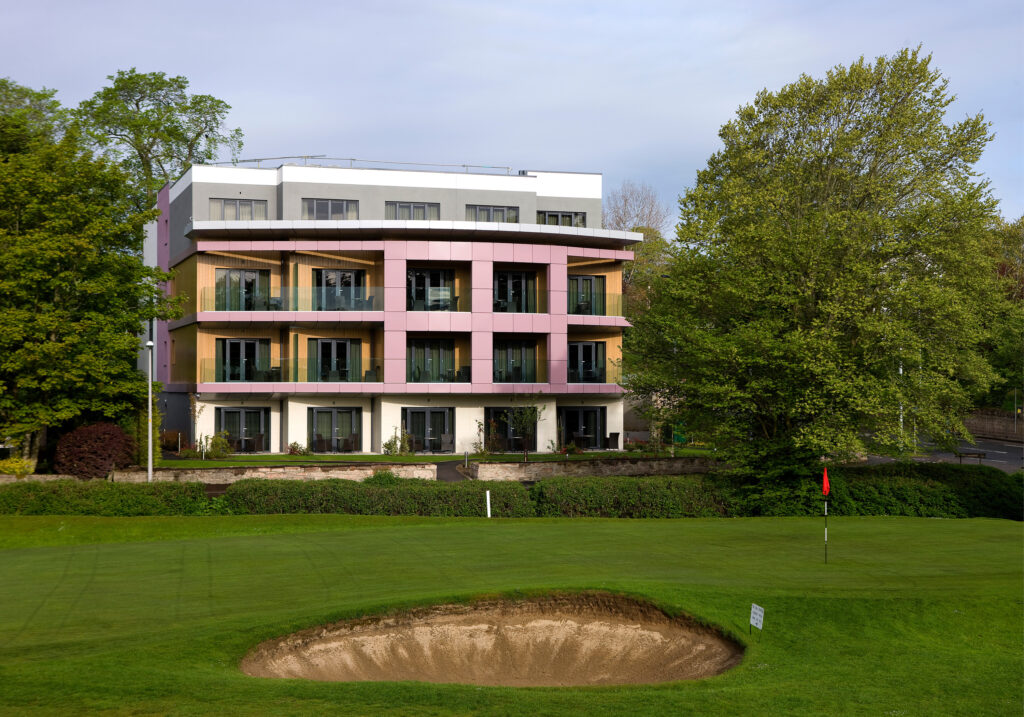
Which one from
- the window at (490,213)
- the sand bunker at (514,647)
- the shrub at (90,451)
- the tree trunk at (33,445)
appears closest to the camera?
the sand bunker at (514,647)

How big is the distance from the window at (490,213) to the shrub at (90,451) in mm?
25005

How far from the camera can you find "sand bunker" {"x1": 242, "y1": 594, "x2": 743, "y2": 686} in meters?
13.2

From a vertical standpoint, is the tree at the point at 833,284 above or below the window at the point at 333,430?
above

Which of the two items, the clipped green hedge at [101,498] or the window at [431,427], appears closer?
the clipped green hedge at [101,498]

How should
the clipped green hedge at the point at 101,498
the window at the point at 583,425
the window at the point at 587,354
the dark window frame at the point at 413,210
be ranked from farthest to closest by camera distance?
the dark window frame at the point at 413,210, the window at the point at 587,354, the window at the point at 583,425, the clipped green hedge at the point at 101,498

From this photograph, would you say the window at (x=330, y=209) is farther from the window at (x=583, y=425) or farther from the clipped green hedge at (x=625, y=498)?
the clipped green hedge at (x=625, y=498)

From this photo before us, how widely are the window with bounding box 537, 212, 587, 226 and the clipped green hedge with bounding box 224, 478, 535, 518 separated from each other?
27291 millimetres

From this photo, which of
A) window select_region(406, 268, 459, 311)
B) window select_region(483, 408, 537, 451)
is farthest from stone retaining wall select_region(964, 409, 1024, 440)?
window select_region(406, 268, 459, 311)

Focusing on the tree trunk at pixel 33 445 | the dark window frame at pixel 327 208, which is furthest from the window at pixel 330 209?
the tree trunk at pixel 33 445

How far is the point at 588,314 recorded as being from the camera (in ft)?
163

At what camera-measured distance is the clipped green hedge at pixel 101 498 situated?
87.6ft

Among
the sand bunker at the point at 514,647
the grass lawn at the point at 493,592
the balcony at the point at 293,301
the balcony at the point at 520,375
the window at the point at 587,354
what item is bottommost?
the sand bunker at the point at 514,647

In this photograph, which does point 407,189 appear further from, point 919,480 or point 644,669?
point 644,669

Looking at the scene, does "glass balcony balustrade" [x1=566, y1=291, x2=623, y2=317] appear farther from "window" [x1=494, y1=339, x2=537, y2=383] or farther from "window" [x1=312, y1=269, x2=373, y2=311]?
"window" [x1=312, y1=269, x2=373, y2=311]
